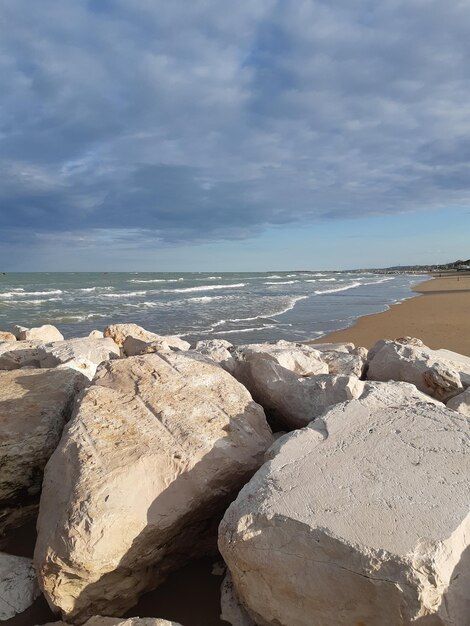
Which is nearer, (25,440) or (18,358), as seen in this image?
(25,440)

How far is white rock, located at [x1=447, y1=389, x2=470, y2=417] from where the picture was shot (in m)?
3.53

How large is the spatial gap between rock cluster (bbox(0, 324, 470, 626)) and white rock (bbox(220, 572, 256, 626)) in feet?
0.04

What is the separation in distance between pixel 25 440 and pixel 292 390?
214cm

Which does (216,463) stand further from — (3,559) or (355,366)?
(355,366)

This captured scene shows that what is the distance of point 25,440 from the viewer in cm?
330

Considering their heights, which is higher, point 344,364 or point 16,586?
point 344,364

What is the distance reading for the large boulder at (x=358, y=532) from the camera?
193 centimetres

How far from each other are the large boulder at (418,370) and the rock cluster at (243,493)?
71mm

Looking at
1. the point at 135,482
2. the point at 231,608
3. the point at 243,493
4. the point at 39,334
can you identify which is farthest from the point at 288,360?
the point at 39,334

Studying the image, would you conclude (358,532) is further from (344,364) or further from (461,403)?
(344,364)

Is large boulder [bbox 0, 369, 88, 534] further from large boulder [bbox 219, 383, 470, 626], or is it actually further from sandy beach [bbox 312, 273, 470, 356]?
sandy beach [bbox 312, 273, 470, 356]

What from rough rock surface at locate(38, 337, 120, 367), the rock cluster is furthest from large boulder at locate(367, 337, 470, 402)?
rough rock surface at locate(38, 337, 120, 367)

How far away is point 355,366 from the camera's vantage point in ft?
15.7

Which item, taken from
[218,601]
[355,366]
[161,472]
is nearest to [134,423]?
[161,472]
